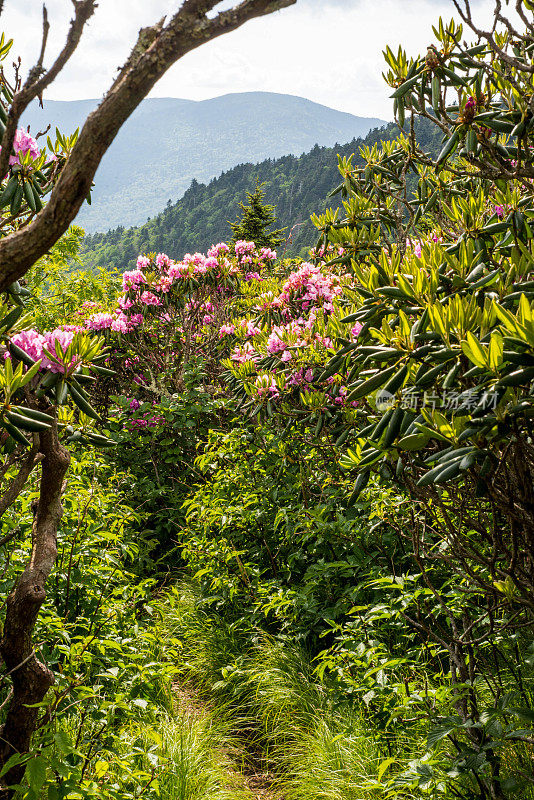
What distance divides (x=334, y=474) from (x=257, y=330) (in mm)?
1605

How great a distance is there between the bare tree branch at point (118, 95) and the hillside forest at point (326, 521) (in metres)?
0.03

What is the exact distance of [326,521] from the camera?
3.39 metres

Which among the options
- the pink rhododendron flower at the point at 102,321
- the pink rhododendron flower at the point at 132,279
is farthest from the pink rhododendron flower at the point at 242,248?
the pink rhododendron flower at the point at 102,321

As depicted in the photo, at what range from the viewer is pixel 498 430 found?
4.08 ft

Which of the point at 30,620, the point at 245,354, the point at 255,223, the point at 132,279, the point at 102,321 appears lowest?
the point at 30,620

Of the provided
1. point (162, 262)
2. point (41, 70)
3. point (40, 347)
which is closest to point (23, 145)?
point (40, 347)

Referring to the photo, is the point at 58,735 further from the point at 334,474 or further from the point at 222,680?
the point at 334,474

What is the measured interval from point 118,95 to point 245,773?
295 cm

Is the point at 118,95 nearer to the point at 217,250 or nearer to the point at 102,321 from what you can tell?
the point at 102,321

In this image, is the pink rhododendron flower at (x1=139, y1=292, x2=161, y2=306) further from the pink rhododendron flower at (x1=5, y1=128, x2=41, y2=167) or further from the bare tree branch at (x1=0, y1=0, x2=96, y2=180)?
the bare tree branch at (x1=0, y1=0, x2=96, y2=180)

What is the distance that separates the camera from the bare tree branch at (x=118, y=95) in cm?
87

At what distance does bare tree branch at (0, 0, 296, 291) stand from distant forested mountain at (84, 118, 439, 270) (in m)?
48.1

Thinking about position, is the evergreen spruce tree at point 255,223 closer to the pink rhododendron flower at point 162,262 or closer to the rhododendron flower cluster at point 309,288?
the pink rhododendron flower at point 162,262

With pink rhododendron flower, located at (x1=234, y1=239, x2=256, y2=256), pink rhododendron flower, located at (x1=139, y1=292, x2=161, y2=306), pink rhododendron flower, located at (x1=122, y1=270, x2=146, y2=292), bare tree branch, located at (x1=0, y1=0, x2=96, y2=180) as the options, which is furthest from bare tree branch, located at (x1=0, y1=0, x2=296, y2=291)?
pink rhododendron flower, located at (x1=234, y1=239, x2=256, y2=256)
